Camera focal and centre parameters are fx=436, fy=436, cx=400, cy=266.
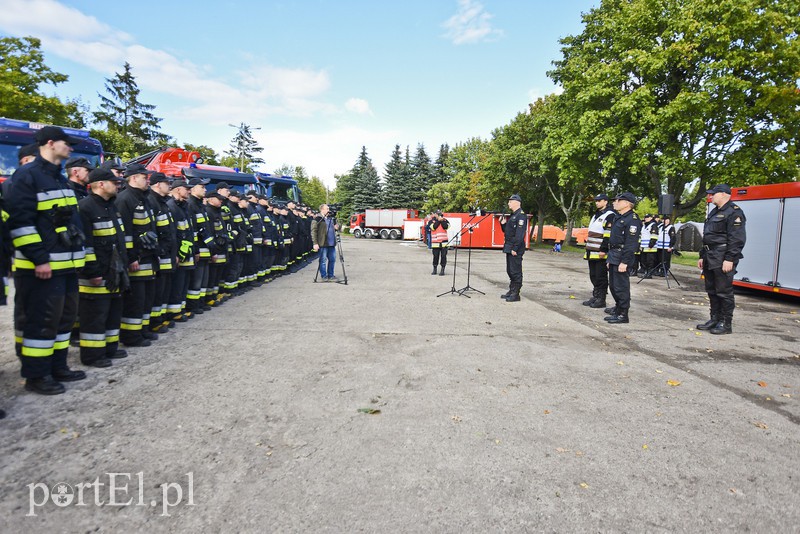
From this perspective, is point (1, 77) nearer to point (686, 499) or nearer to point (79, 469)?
point (79, 469)

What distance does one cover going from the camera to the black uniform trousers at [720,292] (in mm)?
6812

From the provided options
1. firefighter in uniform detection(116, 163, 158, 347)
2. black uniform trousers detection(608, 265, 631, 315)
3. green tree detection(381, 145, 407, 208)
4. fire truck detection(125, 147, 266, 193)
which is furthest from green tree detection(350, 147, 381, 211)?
firefighter in uniform detection(116, 163, 158, 347)

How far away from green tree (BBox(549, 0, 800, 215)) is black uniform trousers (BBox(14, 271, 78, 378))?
2135 cm

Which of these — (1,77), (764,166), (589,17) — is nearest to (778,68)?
(764,166)

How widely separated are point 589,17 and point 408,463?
2870 cm

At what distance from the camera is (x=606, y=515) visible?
2434 mm

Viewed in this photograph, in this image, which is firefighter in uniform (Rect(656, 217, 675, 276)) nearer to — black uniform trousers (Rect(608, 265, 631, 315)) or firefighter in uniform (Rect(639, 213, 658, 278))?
firefighter in uniform (Rect(639, 213, 658, 278))

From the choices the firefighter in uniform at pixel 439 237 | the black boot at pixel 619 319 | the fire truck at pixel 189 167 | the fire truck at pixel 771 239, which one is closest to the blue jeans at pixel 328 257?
the firefighter in uniform at pixel 439 237

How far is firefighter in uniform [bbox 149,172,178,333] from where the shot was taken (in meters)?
5.86

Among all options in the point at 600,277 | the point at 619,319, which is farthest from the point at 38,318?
the point at 600,277

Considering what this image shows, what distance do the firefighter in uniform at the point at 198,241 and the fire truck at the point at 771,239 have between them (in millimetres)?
12170

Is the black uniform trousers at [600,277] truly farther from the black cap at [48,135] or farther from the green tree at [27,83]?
the green tree at [27,83]

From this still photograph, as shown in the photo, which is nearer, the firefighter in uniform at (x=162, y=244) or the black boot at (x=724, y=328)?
the firefighter in uniform at (x=162, y=244)

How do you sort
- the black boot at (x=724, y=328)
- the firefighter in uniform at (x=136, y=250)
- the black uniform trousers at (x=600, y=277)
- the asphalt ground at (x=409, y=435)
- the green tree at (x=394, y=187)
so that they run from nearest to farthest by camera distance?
the asphalt ground at (x=409, y=435)
the firefighter in uniform at (x=136, y=250)
the black boot at (x=724, y=328)
the black uniform trousers at (x=600, y=277)
the green tree at (x=394, y=187)
